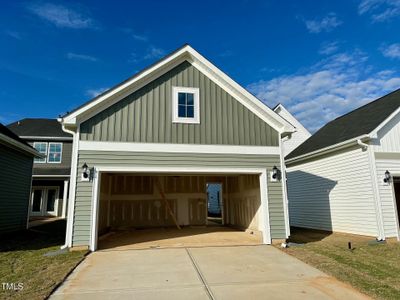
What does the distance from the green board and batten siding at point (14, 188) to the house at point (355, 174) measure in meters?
12.8

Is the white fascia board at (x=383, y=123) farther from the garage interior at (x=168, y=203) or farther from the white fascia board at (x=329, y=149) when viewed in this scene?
the garage interior at (x=168, y=203)

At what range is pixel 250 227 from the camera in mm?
11211

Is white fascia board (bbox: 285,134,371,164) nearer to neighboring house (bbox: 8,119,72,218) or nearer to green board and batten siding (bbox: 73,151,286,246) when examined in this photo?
green board and batten siding (bbox: 73,151,286,246)

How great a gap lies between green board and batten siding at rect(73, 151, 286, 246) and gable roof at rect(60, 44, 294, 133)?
1332 mm

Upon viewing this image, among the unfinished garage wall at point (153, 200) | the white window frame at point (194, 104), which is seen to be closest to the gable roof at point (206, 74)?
the white window frame at point (194, 104)

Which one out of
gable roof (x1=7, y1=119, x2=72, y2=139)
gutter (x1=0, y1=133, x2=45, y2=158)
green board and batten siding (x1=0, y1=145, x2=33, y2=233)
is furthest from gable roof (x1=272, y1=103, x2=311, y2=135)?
green board and batten siding (x1=0, y1=145, x2=33, y2=233)

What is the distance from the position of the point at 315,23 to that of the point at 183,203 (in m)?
9.97

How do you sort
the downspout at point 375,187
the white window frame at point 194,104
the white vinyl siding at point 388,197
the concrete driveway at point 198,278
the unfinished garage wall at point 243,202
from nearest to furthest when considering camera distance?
the concrete driveway at point 198,278, the white window frame at point 194,104, the downspout at point 375,187, the white vinyl siding at point 388,197, the unfinished garage wall at point 243,202

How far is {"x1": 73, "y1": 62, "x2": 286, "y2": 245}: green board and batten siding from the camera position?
7980 mm

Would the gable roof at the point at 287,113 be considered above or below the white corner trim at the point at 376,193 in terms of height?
above

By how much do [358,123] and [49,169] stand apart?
1856 cm

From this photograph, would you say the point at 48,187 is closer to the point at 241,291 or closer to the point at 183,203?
the point at 183,203

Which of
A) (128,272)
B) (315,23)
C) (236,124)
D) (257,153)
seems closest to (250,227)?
(257,153)

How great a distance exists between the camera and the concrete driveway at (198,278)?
4.30 meters
